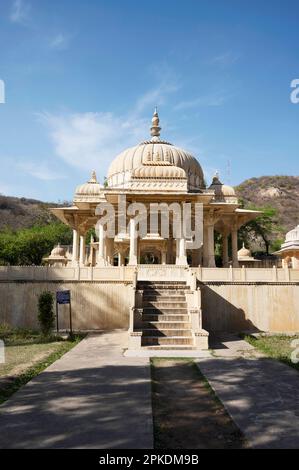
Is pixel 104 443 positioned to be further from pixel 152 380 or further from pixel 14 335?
pixel 14 335

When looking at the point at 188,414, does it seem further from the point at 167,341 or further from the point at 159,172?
the point at 159,172

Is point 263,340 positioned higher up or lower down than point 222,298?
lower down

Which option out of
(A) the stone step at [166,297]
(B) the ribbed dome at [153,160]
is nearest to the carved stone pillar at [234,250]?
(B) the ribbed dome at [153,160]

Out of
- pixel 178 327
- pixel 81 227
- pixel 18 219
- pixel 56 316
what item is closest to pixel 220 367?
pixel 178 327

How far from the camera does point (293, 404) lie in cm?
688

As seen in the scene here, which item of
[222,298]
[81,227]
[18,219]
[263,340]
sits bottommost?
[263,340]

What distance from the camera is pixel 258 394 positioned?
747 cm

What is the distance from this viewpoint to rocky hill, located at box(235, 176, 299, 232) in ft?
270

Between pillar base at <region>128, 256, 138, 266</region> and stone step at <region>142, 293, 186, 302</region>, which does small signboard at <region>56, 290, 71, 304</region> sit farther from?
pillar base at <region>128, 256, 138, 266</region>

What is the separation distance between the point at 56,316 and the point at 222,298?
7.24m

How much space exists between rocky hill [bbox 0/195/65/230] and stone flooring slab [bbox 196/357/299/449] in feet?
234

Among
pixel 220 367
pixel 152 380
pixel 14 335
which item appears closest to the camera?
pixel 152 380

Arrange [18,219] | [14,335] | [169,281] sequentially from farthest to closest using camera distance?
[18,219], [169,281], [14,335]

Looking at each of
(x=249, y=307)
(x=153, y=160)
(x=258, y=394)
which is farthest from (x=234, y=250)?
(x=258, y=394)
